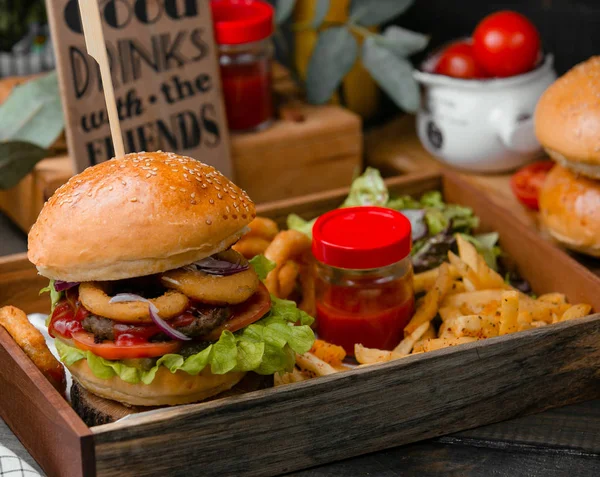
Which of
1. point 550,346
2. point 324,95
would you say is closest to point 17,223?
point 324,95

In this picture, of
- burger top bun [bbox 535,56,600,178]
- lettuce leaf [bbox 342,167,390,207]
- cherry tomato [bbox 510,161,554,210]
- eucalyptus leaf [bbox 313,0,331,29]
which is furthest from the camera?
eucalyptus leaf [bbox 313,0,331,29]

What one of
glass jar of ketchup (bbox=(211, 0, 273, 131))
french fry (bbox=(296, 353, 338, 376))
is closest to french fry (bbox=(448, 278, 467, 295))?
french fry (bbox=(296, 353, 338, 376))

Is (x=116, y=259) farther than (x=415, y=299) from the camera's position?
No

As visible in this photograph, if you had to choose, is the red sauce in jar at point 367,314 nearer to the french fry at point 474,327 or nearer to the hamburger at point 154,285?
the french fry at point 474,327

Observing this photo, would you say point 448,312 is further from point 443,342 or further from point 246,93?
point 246,93

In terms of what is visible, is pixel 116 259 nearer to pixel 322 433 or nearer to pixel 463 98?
pixel 322 433

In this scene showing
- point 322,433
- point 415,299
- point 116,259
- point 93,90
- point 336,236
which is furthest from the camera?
point 93,90

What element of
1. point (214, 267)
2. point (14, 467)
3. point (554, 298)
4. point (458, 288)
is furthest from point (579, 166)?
point (14, 467)

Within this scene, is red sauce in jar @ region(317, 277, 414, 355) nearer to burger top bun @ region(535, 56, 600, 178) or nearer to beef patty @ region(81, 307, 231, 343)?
beef patty @ region(81, 307, 231, 343)
